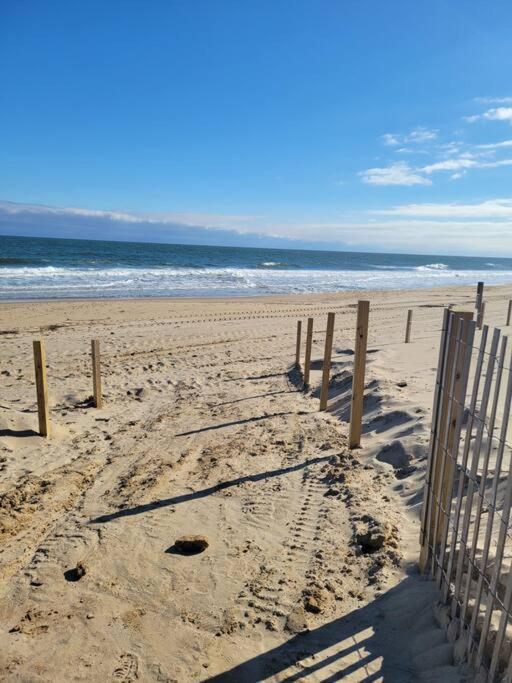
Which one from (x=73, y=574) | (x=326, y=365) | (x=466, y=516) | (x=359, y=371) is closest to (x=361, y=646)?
(x=466, y=516)

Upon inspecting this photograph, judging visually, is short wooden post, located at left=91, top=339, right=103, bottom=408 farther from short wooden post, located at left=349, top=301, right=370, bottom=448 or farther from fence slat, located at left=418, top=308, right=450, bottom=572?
fence slat, located at left=418, top=308, right=450, bottom=572

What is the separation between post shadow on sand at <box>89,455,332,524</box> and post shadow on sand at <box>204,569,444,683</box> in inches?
86.5

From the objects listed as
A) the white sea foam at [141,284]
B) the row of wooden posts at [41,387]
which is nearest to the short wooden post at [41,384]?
the row of wooden posts at [41,387]

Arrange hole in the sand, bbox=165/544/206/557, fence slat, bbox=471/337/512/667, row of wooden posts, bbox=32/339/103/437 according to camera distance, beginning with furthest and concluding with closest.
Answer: row of wooden posts, bbox=32/339/103/437
hole in the sand, bbox=165/544/206/557
fence slat, bbox=471/337/512/667

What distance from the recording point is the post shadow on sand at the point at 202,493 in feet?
15.8

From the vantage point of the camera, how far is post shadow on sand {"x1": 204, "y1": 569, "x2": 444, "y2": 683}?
2873 mm

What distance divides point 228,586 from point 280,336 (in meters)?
12.2

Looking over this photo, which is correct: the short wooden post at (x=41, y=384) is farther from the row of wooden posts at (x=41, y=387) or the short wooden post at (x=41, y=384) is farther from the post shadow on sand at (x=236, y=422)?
the post shadow on sand at (x=236, y=422)

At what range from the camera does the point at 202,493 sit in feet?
17.3

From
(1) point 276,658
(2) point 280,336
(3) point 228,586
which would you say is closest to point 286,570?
(3) point 228,586

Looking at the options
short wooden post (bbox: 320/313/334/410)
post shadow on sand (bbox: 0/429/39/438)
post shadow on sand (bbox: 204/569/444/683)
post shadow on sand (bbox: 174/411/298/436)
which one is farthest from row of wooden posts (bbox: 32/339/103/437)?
post shadow on sand (bbox: 204/569/444/683)

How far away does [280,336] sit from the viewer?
15750 millimetres

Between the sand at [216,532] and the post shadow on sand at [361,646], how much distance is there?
0.03ft

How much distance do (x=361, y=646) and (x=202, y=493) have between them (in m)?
2.54
